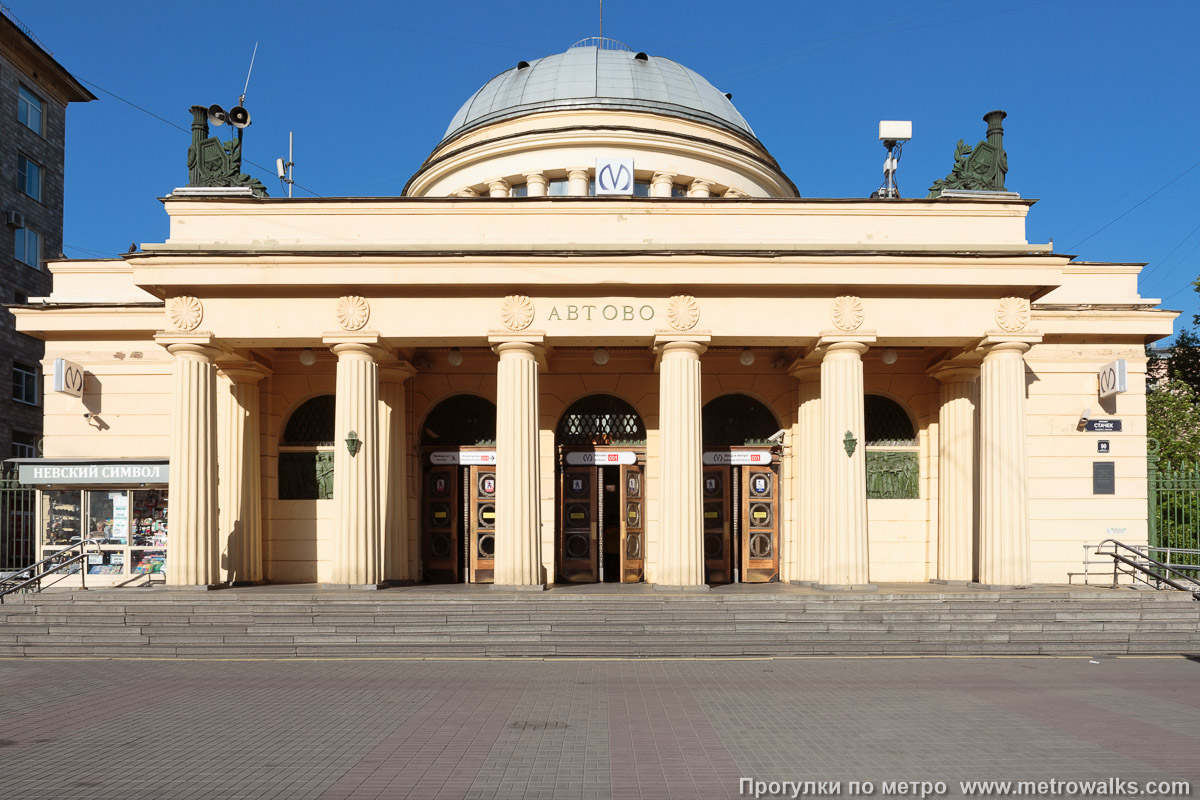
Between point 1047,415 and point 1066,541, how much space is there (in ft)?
8.83

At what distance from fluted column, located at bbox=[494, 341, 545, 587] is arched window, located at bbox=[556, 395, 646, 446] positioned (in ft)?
11.5

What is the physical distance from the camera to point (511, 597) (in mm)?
15375

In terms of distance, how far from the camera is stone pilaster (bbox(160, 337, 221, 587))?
1636cm

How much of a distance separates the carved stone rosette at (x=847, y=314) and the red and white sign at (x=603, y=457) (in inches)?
216

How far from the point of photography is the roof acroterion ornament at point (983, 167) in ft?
59.0

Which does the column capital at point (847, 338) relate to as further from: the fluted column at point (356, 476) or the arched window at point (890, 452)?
the fluted column at point (356, 476)

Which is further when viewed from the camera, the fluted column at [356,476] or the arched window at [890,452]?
the arched window at [890,452]

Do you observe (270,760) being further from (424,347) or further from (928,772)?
(424,347)

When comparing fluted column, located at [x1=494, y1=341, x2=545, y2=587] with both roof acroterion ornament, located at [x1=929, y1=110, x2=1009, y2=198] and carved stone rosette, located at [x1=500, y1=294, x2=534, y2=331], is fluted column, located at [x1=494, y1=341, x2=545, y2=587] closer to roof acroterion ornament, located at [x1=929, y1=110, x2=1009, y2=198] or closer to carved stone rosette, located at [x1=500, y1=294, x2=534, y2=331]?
carved stone rosette, located at [x1=500, y1=294, x2=534, y2=331]

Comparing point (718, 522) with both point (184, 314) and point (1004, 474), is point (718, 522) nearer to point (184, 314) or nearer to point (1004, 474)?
point (1004, 474)

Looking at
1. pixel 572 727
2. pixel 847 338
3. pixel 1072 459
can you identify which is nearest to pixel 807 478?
pixel 847 338

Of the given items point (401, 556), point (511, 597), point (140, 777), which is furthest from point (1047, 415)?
point (140, 777)

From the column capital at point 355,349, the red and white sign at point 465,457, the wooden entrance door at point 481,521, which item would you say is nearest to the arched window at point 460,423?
the red and white sign at point 465,457

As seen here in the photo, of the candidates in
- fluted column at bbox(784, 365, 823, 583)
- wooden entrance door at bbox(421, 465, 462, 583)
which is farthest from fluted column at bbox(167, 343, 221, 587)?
fluted column at bbox(784, 365, 823, 583)
